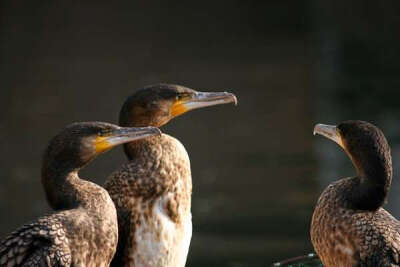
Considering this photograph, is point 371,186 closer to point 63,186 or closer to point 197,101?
point 197,101

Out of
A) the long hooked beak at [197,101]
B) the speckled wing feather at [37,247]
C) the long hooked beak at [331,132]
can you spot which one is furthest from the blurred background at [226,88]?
the speckled wing feather at [37,247]

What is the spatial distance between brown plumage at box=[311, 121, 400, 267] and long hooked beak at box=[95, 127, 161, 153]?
3.56 ft

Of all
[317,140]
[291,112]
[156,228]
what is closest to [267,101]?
[291,112]

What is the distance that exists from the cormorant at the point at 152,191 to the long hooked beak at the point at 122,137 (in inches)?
18.3

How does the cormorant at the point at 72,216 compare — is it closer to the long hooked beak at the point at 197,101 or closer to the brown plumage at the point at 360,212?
the long hooked beak at the point at 197,101

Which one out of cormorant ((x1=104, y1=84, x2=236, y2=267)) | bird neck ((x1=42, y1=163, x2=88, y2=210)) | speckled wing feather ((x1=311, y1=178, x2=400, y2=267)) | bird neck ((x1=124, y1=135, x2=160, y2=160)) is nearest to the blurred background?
cormorant ((x1=104, y1=84, x2=236, y2=267))

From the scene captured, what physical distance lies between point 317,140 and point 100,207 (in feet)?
31.9

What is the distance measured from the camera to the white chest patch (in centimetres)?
674

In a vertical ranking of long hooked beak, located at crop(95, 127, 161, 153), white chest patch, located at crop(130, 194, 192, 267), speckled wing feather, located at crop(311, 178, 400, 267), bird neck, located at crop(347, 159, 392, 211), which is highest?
long hooked beak, located at crop(95, 127, 161, 153)

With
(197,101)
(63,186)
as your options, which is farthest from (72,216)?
(197,101)

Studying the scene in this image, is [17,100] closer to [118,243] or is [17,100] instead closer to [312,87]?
[312,87]

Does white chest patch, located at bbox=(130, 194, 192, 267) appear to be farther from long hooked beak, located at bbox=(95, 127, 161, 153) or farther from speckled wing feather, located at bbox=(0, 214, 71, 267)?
speckled wing feather, located at bbox=(0, 214, 71, 267)

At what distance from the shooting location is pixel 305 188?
13.3 meters

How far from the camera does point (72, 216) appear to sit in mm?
6062
